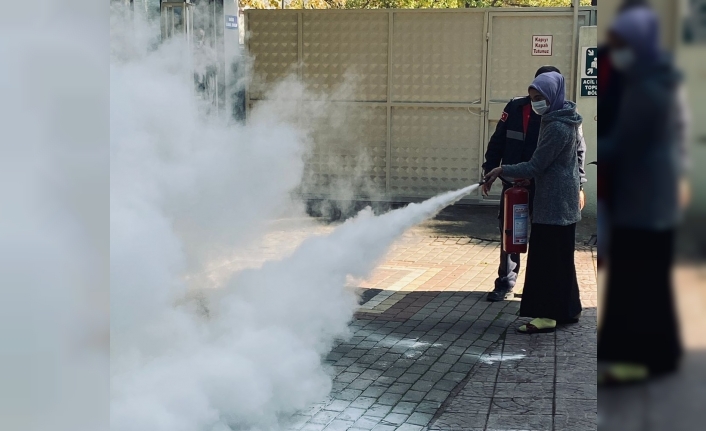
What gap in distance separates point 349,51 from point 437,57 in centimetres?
137

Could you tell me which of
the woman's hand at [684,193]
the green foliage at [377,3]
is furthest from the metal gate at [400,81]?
the woman's hand at [684,193]

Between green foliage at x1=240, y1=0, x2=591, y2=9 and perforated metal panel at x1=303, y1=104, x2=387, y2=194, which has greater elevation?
green foliage at x1=240, y1=0, x2=591, y2=9

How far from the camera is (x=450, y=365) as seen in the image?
19.0 feet

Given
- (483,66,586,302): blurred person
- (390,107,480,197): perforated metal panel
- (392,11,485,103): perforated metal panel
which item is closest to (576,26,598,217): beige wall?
(392,11,485,103): perforated metal panel

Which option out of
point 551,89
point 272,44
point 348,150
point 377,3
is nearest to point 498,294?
point 551,89

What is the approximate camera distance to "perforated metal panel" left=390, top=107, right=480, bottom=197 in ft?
41.2

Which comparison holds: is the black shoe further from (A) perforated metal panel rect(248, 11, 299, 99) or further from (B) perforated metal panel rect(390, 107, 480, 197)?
(A) perforated metal panel rect(248, 11, 299, 99)

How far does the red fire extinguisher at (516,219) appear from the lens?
6859 mm

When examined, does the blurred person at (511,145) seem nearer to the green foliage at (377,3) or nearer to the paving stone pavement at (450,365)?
the paving stone pavement at (450,365)

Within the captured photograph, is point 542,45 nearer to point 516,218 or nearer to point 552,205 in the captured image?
point 516,218

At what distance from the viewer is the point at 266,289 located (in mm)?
5574

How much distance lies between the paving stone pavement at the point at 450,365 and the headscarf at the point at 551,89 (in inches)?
72.1

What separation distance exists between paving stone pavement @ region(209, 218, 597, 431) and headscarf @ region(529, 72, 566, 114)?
183 cm

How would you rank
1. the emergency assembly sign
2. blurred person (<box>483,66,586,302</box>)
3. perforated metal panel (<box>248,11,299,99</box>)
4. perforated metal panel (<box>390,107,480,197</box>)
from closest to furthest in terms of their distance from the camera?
blurred person (<box>483,66,586,302</box>), the emergency assembly sign, perforated metal panel (<box>390,107,480,197</box>), perforated metal panel (<box>248,11,299,99</box>)
